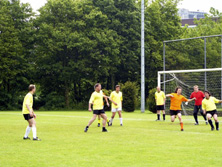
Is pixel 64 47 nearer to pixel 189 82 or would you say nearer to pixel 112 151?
pixel 189 82

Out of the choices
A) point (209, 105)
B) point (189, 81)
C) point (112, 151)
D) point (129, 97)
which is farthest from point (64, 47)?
point (112, 151)

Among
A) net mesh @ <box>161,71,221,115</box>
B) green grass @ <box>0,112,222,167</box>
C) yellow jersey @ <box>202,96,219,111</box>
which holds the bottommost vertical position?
green grass @ <box>0,112,222,167</box>

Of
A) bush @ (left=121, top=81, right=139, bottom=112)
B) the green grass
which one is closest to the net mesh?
bush @ (left=121, top=81, right=139, bottom=112)

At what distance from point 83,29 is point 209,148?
38183 millimetres

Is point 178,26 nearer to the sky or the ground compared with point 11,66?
nearer to the sky

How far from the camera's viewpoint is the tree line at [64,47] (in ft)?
155

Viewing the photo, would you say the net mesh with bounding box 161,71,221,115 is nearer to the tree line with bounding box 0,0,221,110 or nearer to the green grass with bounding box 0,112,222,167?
the tree line with bounding box 0,0,221,110

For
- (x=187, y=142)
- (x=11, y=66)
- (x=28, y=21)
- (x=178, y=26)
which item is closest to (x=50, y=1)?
(x=28, y=21)

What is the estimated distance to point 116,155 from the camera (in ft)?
35.7

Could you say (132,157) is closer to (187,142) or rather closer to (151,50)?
(187,142)

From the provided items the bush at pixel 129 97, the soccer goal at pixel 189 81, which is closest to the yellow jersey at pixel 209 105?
the soccer goal at pixel 189 81

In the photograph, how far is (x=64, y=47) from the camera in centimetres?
4891

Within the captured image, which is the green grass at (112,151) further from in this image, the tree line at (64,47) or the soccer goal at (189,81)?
the tree line at (64,47)

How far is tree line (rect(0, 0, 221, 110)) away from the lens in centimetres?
4738
